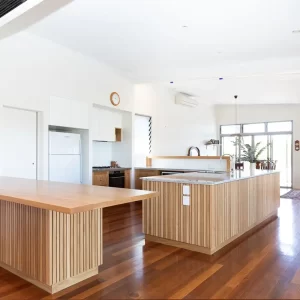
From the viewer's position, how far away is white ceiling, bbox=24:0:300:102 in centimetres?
386

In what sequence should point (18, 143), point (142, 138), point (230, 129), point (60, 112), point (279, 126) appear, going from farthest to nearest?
point (230, 129) < point (279, 126) < point (142, 138) < point (60, 112) < point (18, 143)

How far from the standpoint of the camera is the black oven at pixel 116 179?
6806 millimetres

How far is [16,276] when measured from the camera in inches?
109

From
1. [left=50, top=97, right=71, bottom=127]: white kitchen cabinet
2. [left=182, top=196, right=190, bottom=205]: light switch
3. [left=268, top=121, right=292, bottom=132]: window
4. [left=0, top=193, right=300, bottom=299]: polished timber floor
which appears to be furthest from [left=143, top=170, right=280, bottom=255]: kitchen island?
[left=268, top=121, right=292, bottom=132]: window

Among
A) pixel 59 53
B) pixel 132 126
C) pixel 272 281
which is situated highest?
pixel 59 53

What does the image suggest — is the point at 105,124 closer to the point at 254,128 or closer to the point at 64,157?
the point at 64,157

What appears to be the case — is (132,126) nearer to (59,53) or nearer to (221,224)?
(59,53)

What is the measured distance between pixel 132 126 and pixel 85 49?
2.43m

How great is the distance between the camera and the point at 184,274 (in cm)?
281

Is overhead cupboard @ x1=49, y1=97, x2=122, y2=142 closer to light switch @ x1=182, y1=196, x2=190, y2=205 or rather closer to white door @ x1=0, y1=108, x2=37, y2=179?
white door @ x1=0, y1=108, x2=37, y2=179

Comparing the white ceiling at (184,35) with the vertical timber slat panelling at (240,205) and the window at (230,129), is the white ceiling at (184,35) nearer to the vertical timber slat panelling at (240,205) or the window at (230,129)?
the vertical timber slat panelling at (240,205)

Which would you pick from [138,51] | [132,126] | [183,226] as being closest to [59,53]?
[138,51]

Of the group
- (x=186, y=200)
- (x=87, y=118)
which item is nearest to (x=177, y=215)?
(x=186, y=200)

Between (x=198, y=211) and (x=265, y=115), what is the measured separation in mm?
8350
